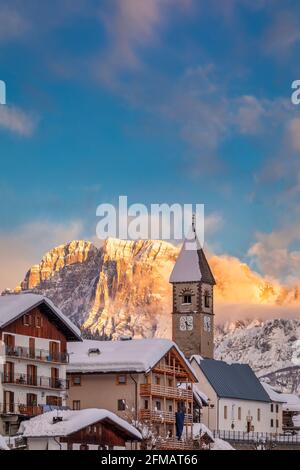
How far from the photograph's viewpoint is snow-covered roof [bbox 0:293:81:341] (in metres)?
98.4

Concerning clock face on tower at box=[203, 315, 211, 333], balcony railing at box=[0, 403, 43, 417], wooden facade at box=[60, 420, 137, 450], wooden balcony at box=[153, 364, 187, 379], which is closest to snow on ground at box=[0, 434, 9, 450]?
wooden facade at box=[60, 420, 137, 450]

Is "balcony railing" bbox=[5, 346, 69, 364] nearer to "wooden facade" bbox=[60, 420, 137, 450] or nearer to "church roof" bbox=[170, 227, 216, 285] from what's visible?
"wooden facade" bbox=[60, 420, 137, 450]

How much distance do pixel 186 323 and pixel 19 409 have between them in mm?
92600

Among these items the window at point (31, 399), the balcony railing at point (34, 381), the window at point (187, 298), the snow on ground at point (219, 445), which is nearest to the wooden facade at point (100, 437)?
A: the window at point (31, 399)

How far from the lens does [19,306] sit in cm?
10006

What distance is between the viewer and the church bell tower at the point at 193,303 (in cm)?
18650

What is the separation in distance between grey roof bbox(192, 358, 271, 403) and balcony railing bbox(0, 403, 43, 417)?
50.8 metres

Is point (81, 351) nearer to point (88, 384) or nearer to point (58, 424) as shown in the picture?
point (88, 384)

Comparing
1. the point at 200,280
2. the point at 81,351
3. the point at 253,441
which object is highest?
the point at 200,280

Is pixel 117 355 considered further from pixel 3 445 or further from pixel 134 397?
pixel 3 445

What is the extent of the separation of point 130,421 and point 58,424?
16.2 m

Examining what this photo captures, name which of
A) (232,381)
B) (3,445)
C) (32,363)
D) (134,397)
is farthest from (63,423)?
(232,381)

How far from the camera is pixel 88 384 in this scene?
359 ft
